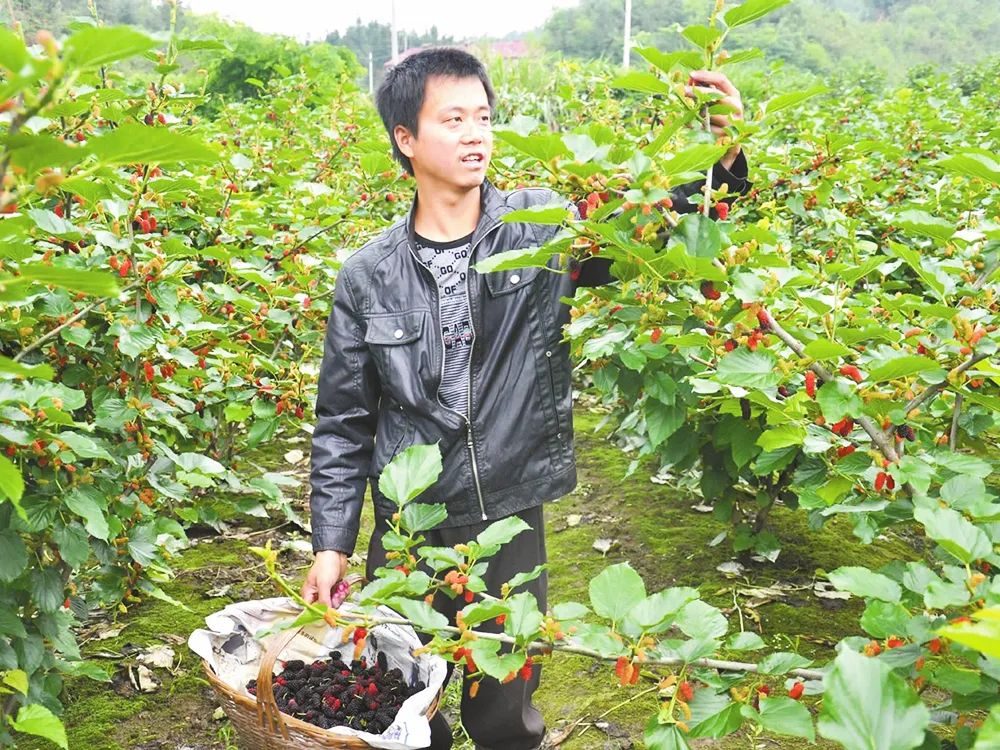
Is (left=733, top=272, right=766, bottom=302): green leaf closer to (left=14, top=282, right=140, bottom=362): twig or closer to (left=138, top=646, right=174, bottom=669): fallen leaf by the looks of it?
(left=14, top=282, right=140, bottom=362): twig

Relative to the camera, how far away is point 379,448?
1940 mm

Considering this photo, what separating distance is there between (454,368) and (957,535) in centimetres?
113

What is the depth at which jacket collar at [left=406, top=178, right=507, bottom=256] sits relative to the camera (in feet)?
6.26

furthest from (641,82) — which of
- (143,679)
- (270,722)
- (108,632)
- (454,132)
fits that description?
(108,632)

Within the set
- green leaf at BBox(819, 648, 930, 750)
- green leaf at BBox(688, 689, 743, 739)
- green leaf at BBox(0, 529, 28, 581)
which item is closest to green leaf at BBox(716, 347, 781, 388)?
green leaf at BBox(688, 689, 743, 739)

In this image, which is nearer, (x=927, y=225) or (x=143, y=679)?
(x=927, y=225)

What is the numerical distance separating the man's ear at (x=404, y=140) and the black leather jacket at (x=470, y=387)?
0.66 ft

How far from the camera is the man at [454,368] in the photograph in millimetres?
1868

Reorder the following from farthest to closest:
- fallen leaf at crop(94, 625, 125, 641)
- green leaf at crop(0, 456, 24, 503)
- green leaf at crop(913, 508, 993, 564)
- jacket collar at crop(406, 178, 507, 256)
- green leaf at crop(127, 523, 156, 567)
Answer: fallen leaf at crop(94, 625, 125, 641) < green leaf at crop(127, 523, 156, 567) < jacket collar at crop(406, 178, 507, 256) < green leaf at crop(913, 508, 993, 564) < green leaf at crop(0, 456, 24, 503)

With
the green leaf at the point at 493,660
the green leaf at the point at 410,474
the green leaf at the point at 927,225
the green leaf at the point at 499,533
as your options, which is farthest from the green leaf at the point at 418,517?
the green leaf at the point at 927,225

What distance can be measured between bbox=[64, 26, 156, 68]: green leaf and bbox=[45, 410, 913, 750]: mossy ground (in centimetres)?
161

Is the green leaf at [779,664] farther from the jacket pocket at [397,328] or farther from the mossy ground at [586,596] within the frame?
the jacket pocket at [397,328]

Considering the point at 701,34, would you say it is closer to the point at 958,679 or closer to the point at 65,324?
the point at 958,679

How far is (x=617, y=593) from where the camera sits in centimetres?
111
